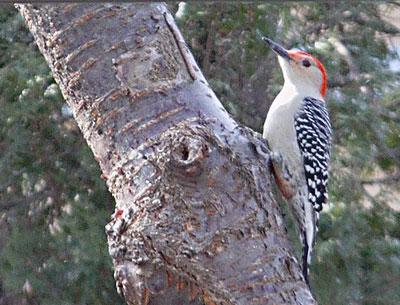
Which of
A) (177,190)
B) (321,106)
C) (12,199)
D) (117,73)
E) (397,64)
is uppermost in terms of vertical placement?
(117,73)

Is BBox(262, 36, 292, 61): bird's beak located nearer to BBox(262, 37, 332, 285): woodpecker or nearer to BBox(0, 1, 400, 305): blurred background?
BBox(262, 37, 332, 285): woodpecker

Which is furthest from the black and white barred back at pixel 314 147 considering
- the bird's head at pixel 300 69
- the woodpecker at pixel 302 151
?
the bird's head at pixel 300 69

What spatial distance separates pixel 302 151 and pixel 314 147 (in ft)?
0.18

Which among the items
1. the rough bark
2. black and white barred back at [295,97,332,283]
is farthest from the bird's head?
the rough bark

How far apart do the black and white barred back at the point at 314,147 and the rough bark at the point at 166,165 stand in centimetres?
147

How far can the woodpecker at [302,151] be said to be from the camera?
3693mm

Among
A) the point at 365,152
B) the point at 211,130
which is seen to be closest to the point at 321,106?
the point at 365,152

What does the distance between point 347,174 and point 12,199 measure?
6.47ft

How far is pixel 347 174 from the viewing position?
4957 mm

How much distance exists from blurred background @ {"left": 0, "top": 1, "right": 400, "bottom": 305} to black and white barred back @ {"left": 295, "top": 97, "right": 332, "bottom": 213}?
999 mm

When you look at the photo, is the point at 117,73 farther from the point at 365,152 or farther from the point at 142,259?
the point at 365,152

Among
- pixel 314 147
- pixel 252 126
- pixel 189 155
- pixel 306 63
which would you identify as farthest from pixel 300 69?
pixel 189 155

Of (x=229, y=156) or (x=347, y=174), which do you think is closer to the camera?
(x=229, y=156)

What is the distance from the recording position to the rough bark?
82.3 inches
